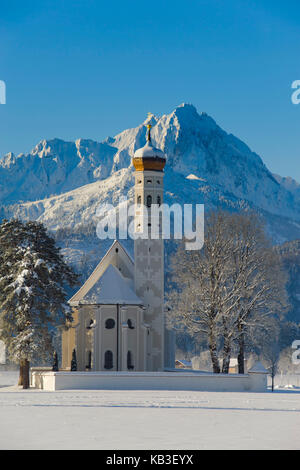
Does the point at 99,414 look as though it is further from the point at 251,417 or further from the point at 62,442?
the point at 62,442

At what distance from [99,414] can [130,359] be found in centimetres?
3420

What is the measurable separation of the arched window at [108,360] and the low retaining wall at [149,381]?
8.72 m

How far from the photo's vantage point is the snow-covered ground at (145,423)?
2355cm

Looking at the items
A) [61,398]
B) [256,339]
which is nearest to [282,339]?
[256,339]

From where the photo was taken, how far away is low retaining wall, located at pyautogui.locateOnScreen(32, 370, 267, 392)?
5409 centimetres

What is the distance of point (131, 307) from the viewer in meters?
66.9

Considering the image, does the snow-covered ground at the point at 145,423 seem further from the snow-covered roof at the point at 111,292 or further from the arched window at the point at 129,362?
the snow-covered roof at the point at 111,292

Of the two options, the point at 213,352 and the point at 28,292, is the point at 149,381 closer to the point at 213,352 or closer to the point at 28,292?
the point at 213,352

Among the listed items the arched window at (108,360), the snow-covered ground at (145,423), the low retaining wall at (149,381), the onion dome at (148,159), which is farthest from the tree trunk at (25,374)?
the onion dome at (148,159)

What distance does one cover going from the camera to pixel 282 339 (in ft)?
545

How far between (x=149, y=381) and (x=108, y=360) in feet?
35.9

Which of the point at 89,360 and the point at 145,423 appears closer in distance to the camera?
the point at 145,423

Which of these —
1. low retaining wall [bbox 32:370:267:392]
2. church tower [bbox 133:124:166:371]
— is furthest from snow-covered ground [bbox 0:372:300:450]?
church tower [bbox 133:124:166:371]

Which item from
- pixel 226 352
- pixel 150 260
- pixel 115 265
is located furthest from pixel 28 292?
pixel 115 265
